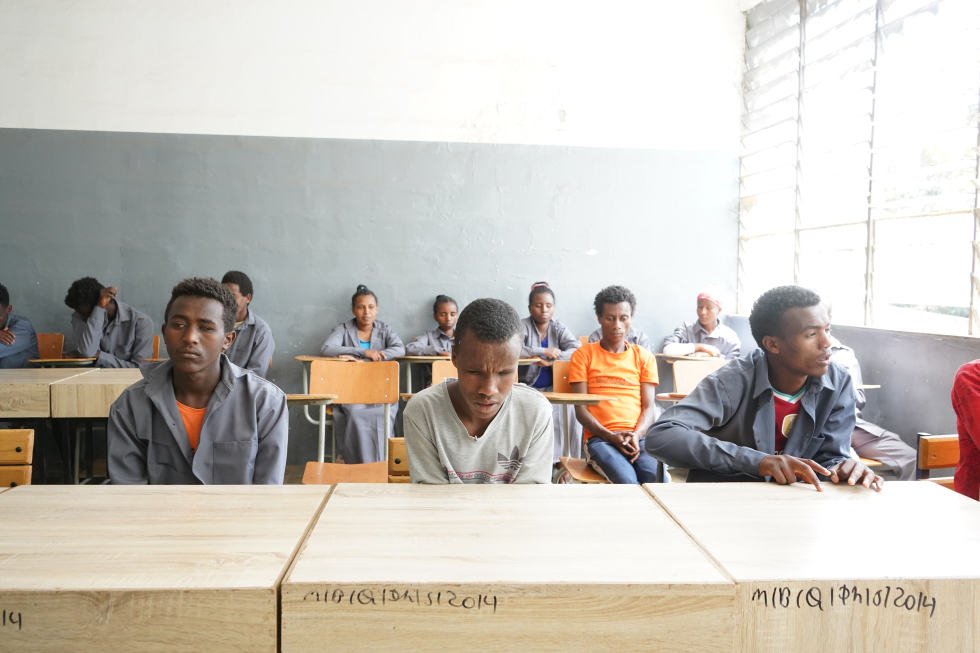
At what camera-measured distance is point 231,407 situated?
1.90 m

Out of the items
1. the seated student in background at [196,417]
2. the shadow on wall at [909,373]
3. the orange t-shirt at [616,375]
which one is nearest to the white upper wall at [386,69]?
the shadow on wall at [909,373]

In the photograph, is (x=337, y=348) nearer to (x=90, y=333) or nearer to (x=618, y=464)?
(x=90, y=333)

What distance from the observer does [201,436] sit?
1.84 meters

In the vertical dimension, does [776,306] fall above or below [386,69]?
below

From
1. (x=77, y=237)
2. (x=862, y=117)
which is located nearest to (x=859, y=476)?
(x=862, y=117)

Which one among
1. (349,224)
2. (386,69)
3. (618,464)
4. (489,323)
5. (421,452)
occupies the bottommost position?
(618,464)

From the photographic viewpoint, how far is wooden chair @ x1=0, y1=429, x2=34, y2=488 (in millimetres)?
1742

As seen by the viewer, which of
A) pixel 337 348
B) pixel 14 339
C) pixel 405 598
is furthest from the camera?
pixel 337 348

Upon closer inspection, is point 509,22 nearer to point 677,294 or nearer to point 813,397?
point 677,294

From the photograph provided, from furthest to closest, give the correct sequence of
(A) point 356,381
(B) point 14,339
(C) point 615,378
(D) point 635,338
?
(D) point 635,338, (B) point 14,339, (A) point 356,381, (C) point 615,378

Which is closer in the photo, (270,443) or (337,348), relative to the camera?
(270,443)

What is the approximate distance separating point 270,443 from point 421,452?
511mm

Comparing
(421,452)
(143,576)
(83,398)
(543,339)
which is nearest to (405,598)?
(143,576)

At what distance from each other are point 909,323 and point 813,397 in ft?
7.34
